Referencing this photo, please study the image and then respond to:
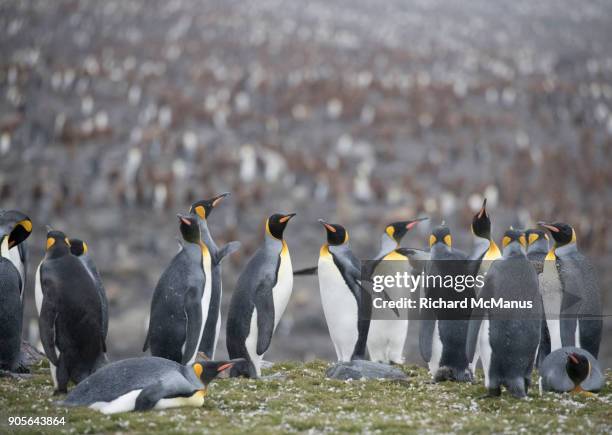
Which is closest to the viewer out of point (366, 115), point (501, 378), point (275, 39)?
point (501, 378)

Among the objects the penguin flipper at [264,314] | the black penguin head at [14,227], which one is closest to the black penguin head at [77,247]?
the black penguin head at [14,227]

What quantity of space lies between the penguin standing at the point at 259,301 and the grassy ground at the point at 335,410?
45 cm

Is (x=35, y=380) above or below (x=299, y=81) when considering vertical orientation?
below

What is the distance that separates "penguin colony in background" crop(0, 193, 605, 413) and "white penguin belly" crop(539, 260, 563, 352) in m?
0.01

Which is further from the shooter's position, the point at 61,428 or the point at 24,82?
the point at 24,82

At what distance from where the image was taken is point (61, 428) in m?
4.80

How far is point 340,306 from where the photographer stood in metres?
7.86

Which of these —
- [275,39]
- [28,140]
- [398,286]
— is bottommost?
[398,286]

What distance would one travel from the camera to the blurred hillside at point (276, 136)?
56.9 ft

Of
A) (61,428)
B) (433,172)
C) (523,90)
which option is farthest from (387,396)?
(523,90)

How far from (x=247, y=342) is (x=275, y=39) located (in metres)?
34.1

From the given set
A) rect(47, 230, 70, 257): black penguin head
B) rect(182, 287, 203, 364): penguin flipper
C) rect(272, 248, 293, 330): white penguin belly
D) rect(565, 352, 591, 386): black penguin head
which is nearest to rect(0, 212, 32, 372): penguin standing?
rect(47, 230, 70, 257): black penguin head

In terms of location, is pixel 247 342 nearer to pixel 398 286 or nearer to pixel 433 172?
pixel 398 286

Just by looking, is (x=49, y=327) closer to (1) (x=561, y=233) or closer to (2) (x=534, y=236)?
(1) (x=561, y=233)
